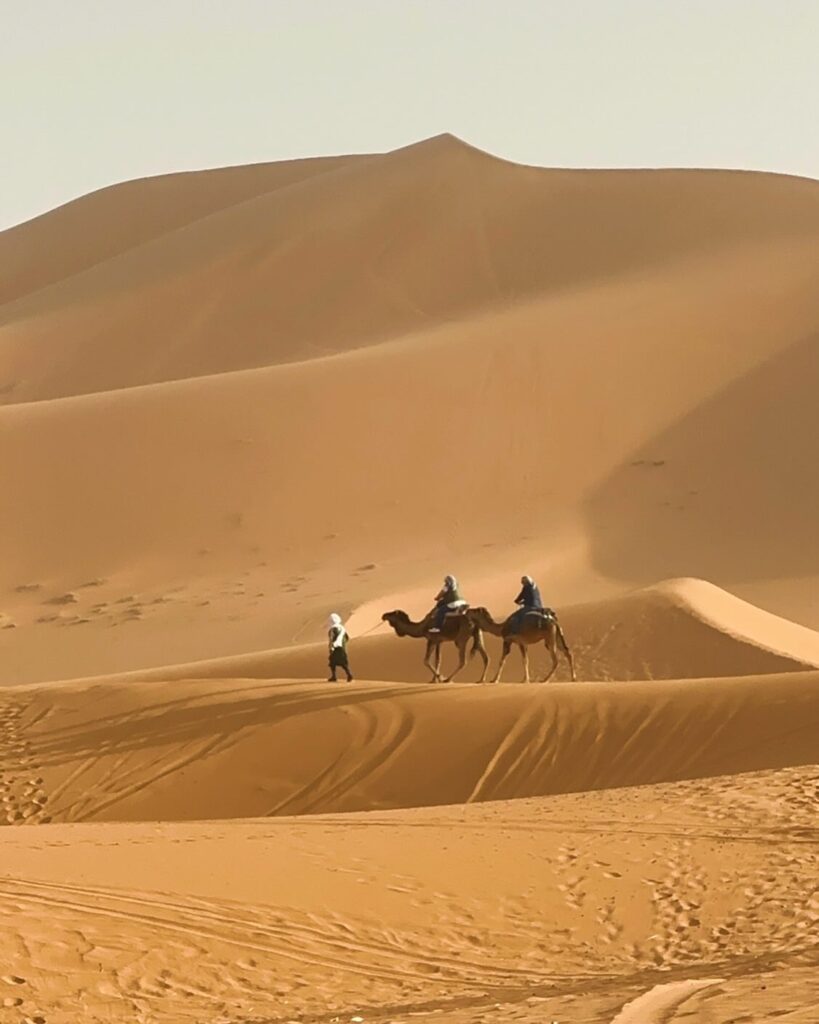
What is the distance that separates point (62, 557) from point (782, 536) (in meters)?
14.1

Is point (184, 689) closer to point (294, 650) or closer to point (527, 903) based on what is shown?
point (294, 650)

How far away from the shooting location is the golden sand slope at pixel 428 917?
9367 millimetres

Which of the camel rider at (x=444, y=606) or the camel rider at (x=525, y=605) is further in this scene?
the camel rider at (x=444, y=606)

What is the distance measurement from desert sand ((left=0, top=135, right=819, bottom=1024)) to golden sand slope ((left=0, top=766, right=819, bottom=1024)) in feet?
0.13

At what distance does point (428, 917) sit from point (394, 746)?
736 centimetres

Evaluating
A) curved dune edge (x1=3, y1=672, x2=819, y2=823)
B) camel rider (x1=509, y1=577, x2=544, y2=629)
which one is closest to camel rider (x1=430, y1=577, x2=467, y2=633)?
camel rider (x1=509, y1=577, x2=544, y2=629)

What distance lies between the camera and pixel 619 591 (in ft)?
108

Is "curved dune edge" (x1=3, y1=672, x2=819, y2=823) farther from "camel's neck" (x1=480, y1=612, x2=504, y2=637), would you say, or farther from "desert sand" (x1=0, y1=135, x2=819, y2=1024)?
"camel's neck" (x1=480, y1=612, x2=504, y2=637)

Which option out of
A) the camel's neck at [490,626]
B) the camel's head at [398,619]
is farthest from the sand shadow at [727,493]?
the camel's head at [398,619]

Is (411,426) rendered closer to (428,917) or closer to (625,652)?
(625,652)

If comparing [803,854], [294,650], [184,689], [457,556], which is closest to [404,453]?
[457,556]

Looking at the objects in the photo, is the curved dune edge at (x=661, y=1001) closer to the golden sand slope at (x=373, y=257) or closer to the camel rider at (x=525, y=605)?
the camel rider at (x=525, y=605)

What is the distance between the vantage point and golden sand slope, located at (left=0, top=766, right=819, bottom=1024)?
9.37 m

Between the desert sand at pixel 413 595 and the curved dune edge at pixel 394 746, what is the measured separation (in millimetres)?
60
